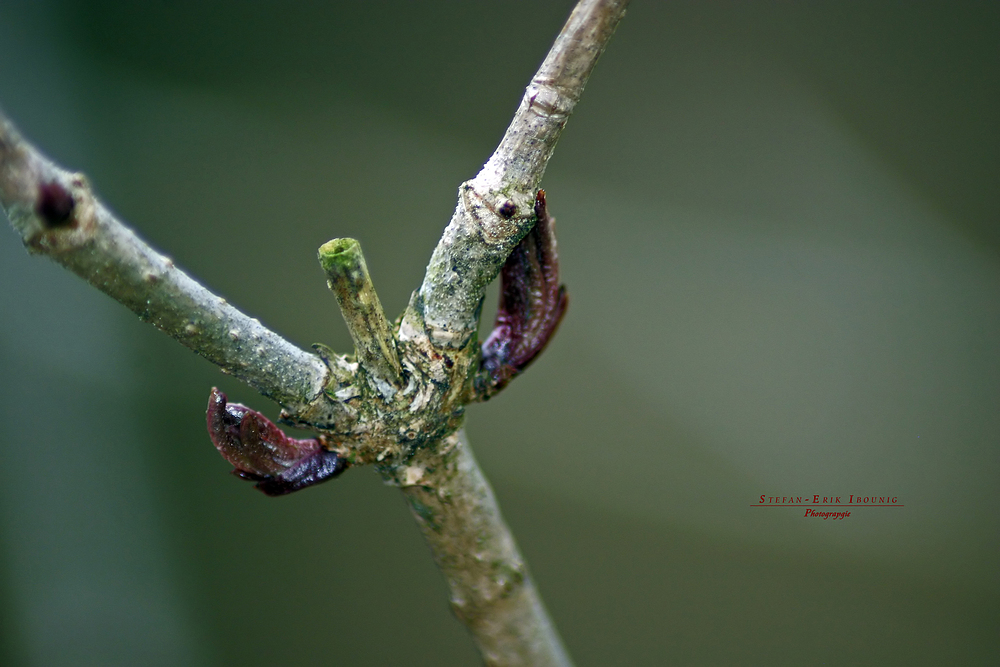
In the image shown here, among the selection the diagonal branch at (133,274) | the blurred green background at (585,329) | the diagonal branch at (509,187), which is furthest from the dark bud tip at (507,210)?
the blurred green background at (585,329)

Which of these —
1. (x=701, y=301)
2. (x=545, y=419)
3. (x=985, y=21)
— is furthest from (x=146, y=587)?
(x=985, y=21)

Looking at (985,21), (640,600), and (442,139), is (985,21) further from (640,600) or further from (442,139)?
(640,600)

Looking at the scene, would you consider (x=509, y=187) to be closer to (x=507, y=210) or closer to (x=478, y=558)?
(x=507, y=210)

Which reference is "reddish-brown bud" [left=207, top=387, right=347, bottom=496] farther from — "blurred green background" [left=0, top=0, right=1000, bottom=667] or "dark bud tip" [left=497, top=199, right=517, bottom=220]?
"blurred green background" [left=0, top=0, right=1000, bottom=667]

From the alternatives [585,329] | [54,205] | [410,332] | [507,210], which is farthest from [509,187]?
[585,329]

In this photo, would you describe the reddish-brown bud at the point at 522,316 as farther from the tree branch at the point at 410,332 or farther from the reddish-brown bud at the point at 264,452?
the reddish-brown bud at the point at 264,452
